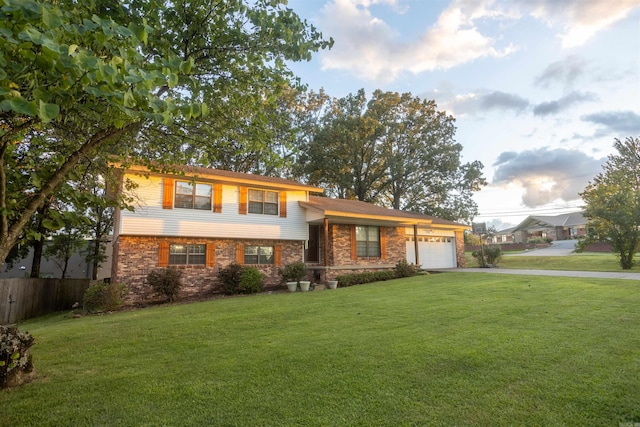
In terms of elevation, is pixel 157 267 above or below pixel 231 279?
above

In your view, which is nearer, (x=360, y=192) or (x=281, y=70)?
(x=281, y=70)

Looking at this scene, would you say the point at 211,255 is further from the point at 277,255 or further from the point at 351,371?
the point at 351,371

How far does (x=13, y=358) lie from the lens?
3.86 meters

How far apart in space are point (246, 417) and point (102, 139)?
3795mm

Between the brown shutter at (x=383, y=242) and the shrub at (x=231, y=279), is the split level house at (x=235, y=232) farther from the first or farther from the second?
the shrub at (x=231, y=279)

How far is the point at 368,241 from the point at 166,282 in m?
9.82

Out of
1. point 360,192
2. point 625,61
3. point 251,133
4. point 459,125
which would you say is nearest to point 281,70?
point 251,133

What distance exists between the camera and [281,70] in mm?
5551

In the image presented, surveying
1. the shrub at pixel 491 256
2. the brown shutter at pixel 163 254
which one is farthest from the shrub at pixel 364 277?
the shrub at pixel 491 256

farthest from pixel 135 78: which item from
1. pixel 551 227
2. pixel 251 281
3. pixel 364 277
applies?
pixel 551 227

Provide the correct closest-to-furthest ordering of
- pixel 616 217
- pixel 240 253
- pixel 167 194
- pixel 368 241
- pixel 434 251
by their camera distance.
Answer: pixel 167 194 → pixel 240 253 → pixel 368 241 → pixel 616 217 → pixel 434 251

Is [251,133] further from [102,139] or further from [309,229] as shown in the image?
[309,229]

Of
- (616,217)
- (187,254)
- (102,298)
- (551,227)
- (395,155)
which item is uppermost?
(395,155)

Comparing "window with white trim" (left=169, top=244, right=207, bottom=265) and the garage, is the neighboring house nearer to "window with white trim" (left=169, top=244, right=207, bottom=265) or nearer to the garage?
the garage
